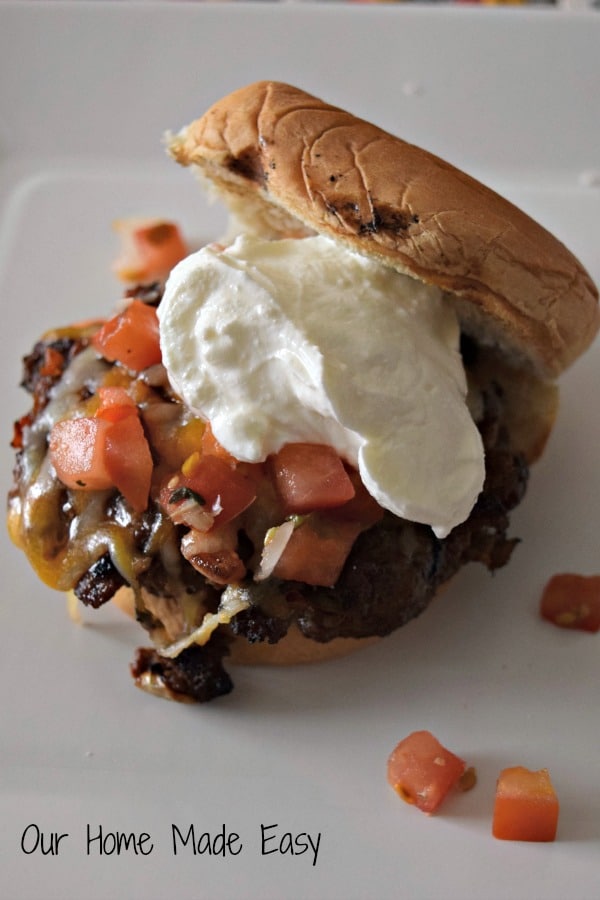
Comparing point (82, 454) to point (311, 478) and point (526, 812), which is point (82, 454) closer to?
point (311, 478)

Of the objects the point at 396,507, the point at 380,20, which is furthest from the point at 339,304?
the point at 380,20

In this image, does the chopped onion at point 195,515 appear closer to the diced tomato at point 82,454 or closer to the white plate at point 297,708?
the diced tomato at point 82,454

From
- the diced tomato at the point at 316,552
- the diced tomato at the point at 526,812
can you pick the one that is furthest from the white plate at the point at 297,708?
the diced tomato at the point at 316,552

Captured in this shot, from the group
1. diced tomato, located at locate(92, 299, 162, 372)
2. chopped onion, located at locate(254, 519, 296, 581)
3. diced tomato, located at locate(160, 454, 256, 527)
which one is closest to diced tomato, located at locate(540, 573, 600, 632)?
chopped onion, located at locate(254, 519, 296, 581)

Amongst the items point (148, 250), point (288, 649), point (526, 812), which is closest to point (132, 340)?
point (288, 649)

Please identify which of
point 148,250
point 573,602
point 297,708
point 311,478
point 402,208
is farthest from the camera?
point 148,250
